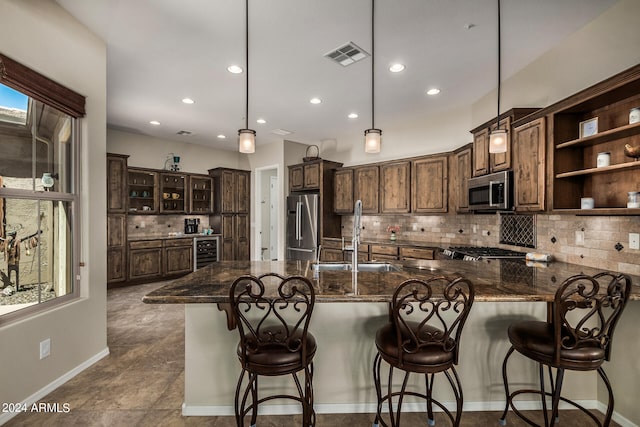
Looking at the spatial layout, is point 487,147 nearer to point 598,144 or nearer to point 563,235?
point 598,144

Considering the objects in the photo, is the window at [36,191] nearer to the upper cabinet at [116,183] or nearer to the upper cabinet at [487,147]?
the upper cabinet at [116,183]

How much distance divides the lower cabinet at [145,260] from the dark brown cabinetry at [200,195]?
1087 mm

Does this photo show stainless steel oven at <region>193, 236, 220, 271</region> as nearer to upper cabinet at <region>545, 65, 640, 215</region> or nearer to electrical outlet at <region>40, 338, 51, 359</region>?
electrical outlet at <region>40, 338, 51, 359</region>

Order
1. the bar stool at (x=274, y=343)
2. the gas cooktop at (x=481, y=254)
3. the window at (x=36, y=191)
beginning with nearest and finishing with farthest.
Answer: the bar stool at (x=274, y=343) < the window at (x=36, y=191) < the gas cooktop at (x=481, y=254)

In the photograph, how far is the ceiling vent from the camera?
2896 millimetres

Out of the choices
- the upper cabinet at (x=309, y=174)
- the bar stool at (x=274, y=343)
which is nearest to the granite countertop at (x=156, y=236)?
the upper cabinet at (x=309, y=174)

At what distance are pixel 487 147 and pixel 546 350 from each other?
2.49 m

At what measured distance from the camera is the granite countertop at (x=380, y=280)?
171cm

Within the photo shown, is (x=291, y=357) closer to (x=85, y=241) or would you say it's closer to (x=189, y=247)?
(x=85, y=241)

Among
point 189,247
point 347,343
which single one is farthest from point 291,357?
point 189,247

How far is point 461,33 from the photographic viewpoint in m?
2.68

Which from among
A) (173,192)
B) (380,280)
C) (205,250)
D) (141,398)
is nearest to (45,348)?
(141,398)

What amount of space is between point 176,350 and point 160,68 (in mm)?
3031

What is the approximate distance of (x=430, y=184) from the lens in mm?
4734
